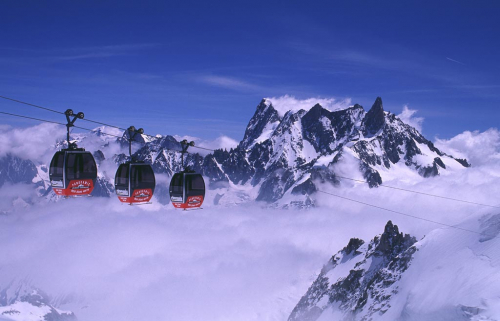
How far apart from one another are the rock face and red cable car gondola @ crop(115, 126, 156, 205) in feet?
356

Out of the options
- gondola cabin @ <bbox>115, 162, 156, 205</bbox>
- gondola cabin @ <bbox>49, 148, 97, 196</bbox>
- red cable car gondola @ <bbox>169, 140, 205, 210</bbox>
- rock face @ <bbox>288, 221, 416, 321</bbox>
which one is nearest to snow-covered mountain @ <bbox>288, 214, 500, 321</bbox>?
rock face @ <bbox>288, 221, 416, 321</bbox>

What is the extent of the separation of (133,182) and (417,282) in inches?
3573

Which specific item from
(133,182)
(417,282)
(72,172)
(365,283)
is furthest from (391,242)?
(72,172)

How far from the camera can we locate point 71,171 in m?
23.4

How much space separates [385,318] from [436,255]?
2205cm

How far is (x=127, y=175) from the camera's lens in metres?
25.6

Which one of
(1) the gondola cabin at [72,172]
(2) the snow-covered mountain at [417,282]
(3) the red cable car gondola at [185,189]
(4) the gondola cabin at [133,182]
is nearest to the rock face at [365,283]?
(2) the snow-covered mountain at [417,282]

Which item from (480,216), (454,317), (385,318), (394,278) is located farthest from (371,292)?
(454,317)

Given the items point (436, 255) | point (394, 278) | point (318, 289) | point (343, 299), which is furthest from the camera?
point (318, 289)

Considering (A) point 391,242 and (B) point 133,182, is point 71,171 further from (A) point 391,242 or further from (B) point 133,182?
(A) point 391,242

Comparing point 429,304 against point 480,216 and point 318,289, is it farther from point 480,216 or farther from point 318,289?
point 318,289

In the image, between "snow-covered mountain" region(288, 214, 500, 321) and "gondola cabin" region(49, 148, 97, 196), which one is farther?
"snow-covered mountain" region(288, 214, 500, 321)

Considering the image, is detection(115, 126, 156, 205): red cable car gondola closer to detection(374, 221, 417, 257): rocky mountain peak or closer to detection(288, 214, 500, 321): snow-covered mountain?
detection(288, 214, 500, 321): snow-covered mountain

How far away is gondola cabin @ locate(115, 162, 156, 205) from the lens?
25609 millimetres
